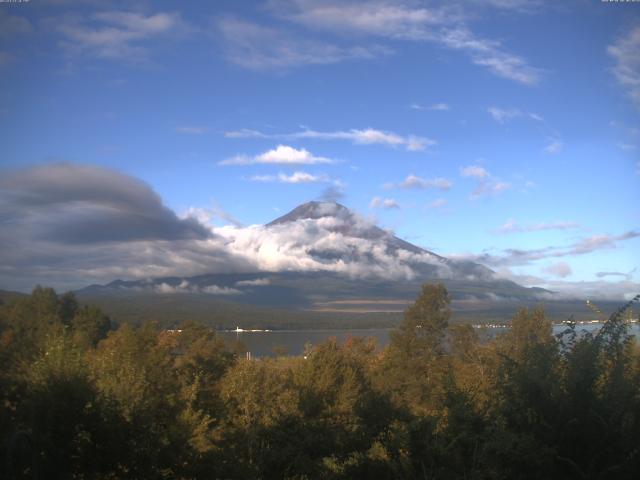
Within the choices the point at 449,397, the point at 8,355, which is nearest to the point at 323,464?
the point at 449,397

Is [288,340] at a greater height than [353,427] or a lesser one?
lesser

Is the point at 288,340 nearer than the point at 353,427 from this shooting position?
No

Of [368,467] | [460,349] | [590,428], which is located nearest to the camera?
[590,428]

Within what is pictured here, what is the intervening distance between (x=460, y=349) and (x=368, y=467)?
34.7 meters

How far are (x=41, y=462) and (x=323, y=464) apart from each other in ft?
20.1

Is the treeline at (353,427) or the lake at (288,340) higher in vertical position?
the treeline at (353,427)

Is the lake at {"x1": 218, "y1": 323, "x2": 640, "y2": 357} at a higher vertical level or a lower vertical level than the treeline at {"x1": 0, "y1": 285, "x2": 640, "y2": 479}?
lower

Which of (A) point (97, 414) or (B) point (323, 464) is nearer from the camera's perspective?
(A) point (97, 414)

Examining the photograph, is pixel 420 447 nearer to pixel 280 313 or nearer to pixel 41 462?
pixel 41 462

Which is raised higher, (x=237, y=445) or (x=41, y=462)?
(x=41, y=462)

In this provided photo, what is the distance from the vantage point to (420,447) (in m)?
8.52

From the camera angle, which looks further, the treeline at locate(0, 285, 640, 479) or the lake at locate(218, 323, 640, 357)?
the lake at locate(218, 323, 640, 357)

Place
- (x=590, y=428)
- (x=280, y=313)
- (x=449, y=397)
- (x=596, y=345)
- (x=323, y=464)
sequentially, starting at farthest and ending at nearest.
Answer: (x=280, y=313), (x=323, y=464), (x=449, y=397), (x=596, y=345), (x=590, y=428)

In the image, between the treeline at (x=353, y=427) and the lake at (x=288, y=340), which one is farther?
the lake at (x=288, y=340)
